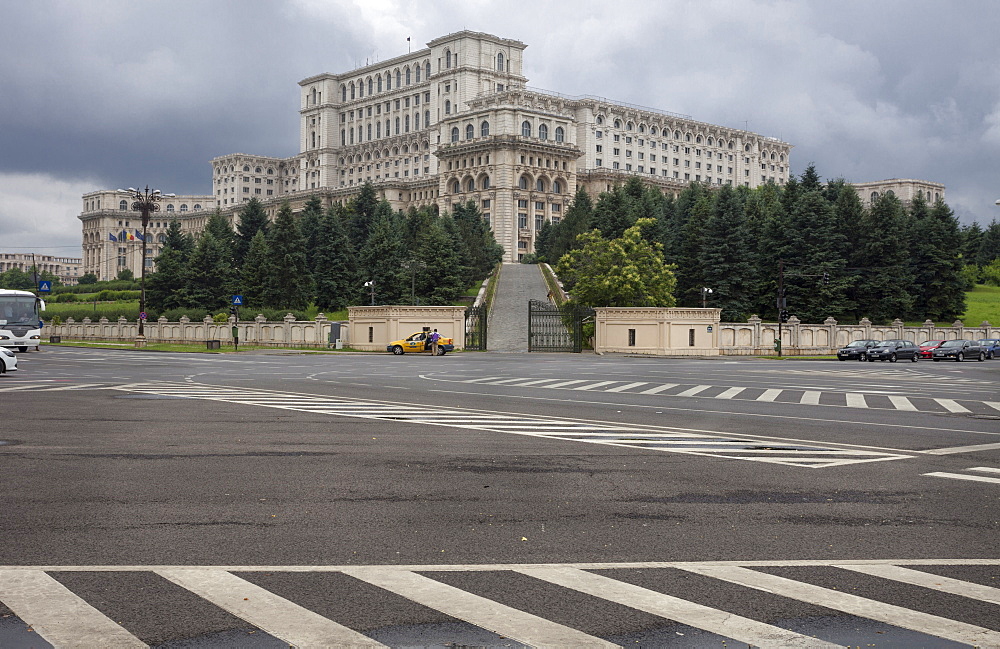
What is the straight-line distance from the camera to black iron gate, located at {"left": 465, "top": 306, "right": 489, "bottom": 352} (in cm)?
6066

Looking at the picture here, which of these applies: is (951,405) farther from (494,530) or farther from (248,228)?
(248,228)

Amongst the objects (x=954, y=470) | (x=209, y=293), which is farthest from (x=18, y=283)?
(x=954, y=470)

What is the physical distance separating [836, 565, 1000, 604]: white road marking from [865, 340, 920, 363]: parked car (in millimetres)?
51150

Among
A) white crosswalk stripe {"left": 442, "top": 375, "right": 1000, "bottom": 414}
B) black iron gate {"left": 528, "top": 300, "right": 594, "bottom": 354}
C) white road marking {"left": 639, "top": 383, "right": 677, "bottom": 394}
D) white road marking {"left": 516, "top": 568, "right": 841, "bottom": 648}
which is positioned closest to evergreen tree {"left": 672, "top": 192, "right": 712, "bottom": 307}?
black iron gate {"left": 528, "top": 300, "right": 594, "bottom": 354}

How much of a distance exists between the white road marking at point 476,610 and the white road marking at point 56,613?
1.75m

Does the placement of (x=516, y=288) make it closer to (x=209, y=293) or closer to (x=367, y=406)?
(x=209, y=293)

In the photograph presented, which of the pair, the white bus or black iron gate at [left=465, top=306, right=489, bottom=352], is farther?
black iron gate at [left=465, top=306, right=489, bottom=352]

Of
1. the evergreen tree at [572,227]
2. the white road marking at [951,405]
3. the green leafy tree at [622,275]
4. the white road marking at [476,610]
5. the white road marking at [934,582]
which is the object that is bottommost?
the white road marking at [951,405]

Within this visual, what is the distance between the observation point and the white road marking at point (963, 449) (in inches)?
522

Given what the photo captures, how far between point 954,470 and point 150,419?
13675 mm

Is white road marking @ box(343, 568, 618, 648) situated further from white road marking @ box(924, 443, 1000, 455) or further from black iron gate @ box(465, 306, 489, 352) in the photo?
black iron gate @ box(465, 306, 489, 352)

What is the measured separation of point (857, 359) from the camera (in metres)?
55.5

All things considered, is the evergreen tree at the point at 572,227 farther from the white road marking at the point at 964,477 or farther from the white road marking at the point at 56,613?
the white road marking at the point at 56,613

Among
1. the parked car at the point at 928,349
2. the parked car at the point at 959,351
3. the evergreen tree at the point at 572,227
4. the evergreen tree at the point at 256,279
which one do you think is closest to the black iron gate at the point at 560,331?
the parked car at the point at 928,349
